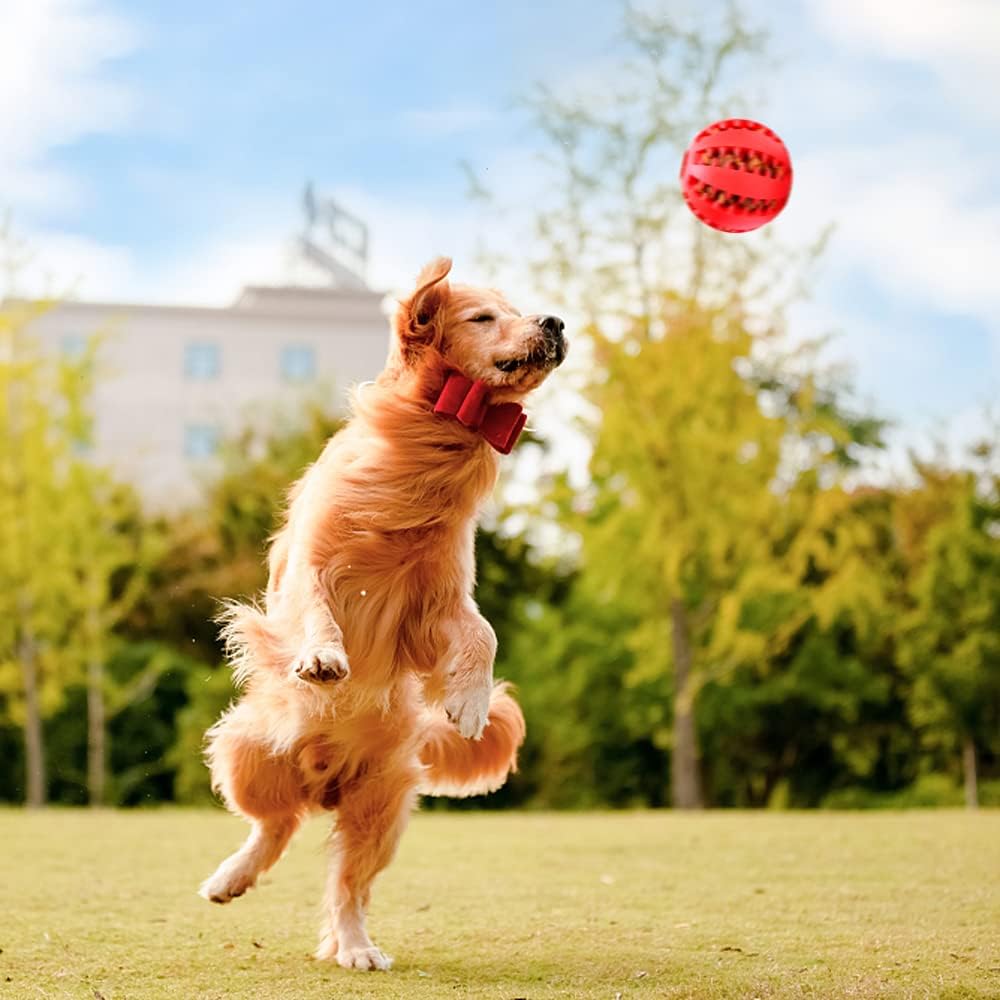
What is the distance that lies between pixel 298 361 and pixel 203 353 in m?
2.82

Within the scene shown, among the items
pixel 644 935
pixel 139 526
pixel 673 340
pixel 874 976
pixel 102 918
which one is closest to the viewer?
pixel 874 976

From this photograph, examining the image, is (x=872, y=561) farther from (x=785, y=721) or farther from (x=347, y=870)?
(x=347, y=870)

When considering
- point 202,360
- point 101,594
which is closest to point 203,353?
point 202,360

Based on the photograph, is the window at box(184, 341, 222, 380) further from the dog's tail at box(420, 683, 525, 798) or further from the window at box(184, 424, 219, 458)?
the dog's tail at box(420, 683, 525, 798)

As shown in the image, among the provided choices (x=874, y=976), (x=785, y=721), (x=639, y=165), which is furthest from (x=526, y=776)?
(x=874, y=976)

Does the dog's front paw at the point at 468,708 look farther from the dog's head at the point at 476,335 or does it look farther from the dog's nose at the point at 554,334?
the dog's nose at the point at 554,334

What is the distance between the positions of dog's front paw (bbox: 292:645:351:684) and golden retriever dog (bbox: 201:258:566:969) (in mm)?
150

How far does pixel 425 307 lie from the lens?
529 centimetres

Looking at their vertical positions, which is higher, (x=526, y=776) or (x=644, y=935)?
(x=644, y=935)

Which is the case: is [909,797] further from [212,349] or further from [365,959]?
[212,349]

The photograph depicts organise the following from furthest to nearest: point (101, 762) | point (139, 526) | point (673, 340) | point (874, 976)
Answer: point (139, 526) → point (101, 762) → point (673, 340) → point (874, 976)

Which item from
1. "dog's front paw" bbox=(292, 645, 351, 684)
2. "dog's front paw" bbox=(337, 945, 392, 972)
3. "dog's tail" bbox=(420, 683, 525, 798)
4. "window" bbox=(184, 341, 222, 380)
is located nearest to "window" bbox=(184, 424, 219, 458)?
"window" bbox=(184, 341, 222, 380)

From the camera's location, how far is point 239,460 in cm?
3055

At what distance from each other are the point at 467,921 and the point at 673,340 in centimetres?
1399
